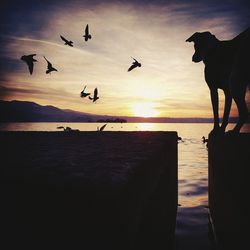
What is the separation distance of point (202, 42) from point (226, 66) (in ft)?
3.23

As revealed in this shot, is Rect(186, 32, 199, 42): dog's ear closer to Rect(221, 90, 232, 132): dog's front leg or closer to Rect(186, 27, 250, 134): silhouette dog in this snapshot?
Rect(186, 27, 250, 134): silhouette dog

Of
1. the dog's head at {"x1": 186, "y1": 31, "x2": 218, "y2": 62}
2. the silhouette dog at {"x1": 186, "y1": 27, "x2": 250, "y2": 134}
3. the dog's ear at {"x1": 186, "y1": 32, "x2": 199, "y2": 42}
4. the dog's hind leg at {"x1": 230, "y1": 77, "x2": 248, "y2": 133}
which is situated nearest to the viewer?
the silhouette dog at {"x1": 186, "y1": 27, "x2": 250, "y2": 134}

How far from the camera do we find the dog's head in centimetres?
684

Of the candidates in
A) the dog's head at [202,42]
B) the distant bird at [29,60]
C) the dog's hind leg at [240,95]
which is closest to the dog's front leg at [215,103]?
the dog's head at [202,42]

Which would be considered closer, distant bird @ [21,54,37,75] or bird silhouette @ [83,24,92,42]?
distant bird @ [21,54,37,75]

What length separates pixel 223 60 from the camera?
6453 millimetres

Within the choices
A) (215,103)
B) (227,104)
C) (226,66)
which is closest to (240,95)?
(226,66)

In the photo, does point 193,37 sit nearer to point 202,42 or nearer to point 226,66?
point 202,42

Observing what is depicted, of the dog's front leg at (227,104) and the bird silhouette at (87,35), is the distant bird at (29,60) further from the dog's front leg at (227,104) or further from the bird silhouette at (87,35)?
the dog's front leg at (227,104)

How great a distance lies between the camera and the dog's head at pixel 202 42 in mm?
6840

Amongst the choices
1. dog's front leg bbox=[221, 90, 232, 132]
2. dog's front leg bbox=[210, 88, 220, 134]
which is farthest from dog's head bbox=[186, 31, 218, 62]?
dog's front leg bbox=[221, 90, 232, 132]

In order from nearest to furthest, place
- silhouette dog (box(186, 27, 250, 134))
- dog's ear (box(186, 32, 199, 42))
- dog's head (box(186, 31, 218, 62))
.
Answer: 1. silhouette dog (box(186, 27, 250, 134))
2. dog's head (box(186, 31, 218, 62))
3. dog's ear (box(186, 32, 199, 42))

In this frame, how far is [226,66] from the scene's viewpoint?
6.43 m

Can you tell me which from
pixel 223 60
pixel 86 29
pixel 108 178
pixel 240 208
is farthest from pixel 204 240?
pixel 86 29
